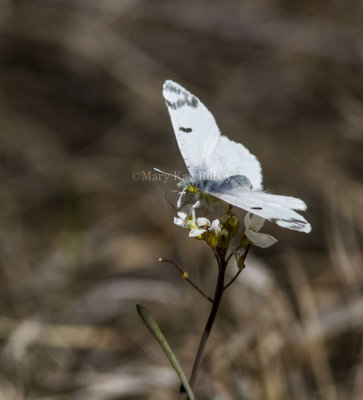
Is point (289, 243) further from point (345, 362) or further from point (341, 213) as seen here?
point (345, 362)

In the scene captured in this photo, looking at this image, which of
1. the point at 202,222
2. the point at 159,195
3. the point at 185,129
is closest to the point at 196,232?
the point at 202,222

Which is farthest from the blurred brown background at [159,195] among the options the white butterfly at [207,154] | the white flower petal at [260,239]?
the white flower petal at [260,239]

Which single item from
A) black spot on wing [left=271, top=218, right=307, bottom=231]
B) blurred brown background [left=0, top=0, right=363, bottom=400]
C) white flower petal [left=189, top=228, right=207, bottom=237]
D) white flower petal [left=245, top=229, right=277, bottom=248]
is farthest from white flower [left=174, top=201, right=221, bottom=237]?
blurred brown background [left=0, top=0, right=363, bottom=400]

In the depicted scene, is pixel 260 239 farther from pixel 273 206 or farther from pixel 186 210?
pixel 186 210

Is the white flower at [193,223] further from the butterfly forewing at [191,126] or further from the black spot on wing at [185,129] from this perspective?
the black spot on wing at [185,129]

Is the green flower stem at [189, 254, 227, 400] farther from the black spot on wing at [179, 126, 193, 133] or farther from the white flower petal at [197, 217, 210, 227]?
the black spot on wing at [179, 126, 193, 133]
